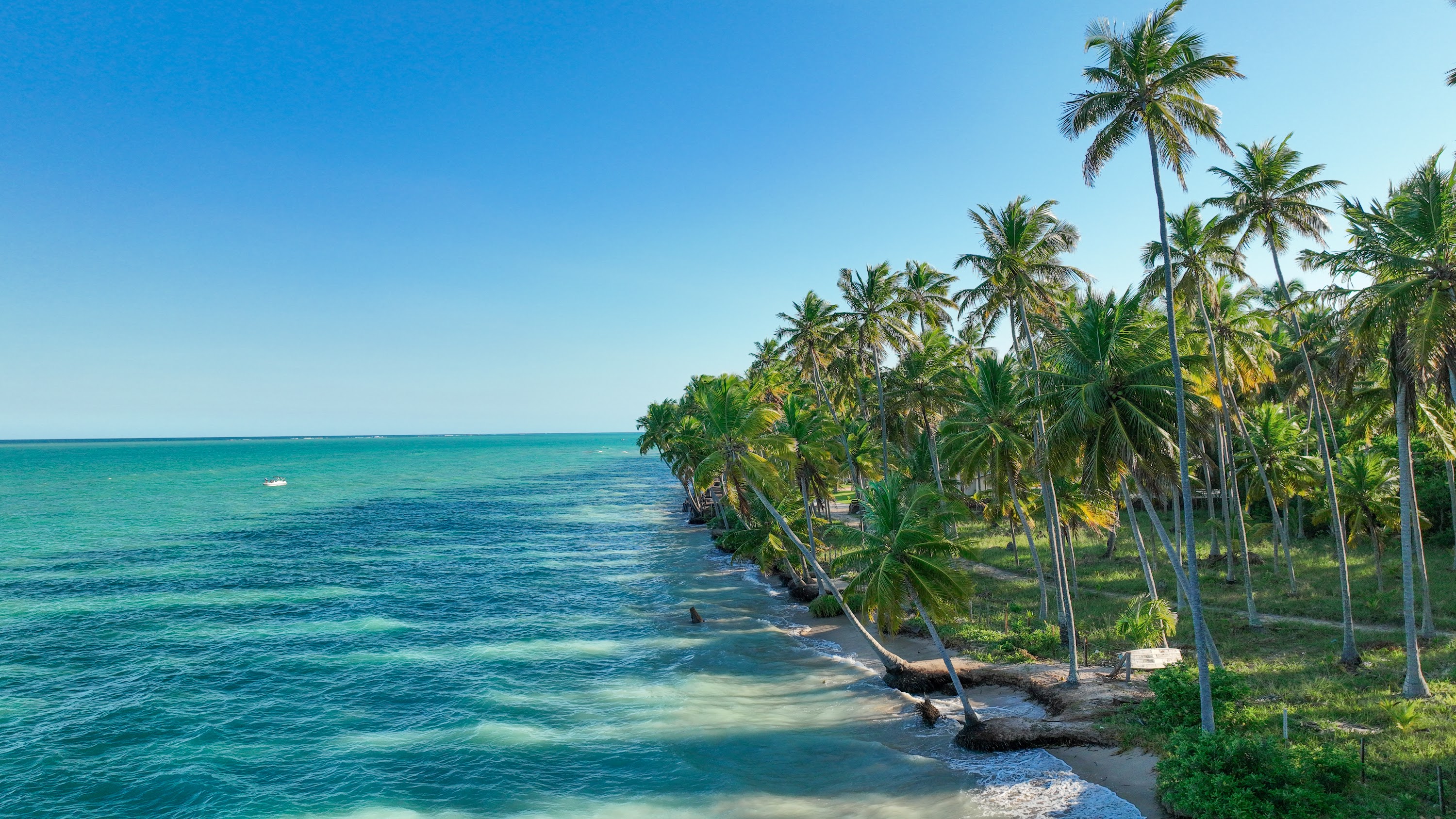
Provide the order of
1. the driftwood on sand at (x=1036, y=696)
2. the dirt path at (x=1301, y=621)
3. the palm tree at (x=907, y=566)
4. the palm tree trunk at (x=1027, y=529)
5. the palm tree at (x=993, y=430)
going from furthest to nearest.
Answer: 1. the palm tree trunk at (x=1027, y=529)
2. the palm tree at (x=993, y=430)
3. the dirt path at (x=1301, y=621)
4. the palm tree at (x=907, y=566)
5. the driftwood on sand at (x=1036, y=696)

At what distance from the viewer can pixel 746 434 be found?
97.8 feet

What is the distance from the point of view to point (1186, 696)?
1908cm

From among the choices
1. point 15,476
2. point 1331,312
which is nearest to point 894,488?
point 1331,312

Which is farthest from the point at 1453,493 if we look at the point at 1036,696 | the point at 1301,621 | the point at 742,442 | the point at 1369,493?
the point at 742,442

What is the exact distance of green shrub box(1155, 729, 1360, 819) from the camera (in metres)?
14.0

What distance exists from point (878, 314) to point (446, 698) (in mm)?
26660

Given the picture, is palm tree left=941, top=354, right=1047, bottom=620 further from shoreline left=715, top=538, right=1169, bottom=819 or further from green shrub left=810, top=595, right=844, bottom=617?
green shrub left=810, top=595, right=844, bottom=617

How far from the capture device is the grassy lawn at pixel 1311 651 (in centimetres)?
1529

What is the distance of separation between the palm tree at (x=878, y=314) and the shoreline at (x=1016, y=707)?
916cm

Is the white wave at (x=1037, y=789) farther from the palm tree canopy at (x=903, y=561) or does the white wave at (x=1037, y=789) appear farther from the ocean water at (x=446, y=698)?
the palm tree canopy at (x=903, y=561)

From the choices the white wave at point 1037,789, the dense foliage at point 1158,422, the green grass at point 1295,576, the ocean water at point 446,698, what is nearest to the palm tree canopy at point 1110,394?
the dense foliage at point 1158,422

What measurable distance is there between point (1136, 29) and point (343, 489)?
419 ft

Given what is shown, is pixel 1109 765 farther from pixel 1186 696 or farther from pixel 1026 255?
pixel 1026 255

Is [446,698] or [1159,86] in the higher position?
[1159,86]
